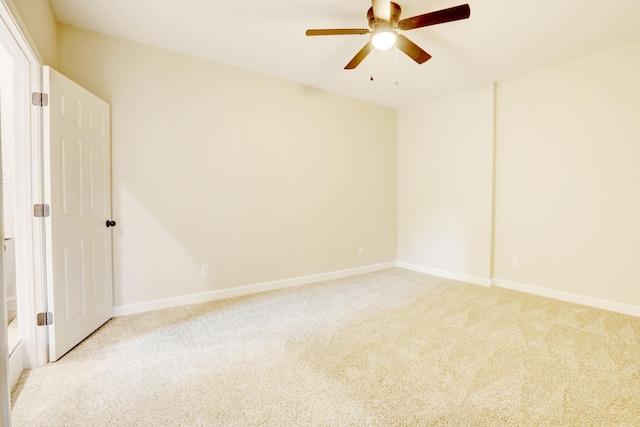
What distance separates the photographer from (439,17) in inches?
76.8

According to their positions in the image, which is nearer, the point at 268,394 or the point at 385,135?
the point at 268,394

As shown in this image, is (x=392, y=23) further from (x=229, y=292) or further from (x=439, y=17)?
(x=229, y=292)

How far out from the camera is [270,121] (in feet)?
12.0

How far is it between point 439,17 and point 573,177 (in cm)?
248

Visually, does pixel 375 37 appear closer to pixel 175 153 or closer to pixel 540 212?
pixel 175 153

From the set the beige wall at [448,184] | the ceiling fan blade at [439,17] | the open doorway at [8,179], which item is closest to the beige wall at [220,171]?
the open doorway at [8,179]

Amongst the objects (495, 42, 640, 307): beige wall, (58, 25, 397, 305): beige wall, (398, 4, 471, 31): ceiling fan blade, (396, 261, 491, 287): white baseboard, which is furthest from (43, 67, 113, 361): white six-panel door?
(495, 42, 640, 307): beige wall

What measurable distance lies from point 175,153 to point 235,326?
5.99 ft

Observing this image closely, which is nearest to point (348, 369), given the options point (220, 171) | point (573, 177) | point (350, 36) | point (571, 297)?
point (220, 171)

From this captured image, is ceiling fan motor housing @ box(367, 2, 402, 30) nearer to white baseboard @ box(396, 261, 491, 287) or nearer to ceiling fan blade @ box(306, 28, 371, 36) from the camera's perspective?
ceiling fan blade @ box(306, 28, 371, 36)

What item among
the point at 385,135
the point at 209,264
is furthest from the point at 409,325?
the point at 385,135

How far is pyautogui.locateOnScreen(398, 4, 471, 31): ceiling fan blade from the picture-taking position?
1.86 metres

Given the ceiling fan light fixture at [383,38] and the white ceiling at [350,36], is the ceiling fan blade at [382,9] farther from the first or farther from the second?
the white ceiling at [350,36]

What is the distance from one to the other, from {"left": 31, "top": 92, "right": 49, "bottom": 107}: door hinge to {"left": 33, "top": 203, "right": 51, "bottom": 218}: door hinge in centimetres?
67
